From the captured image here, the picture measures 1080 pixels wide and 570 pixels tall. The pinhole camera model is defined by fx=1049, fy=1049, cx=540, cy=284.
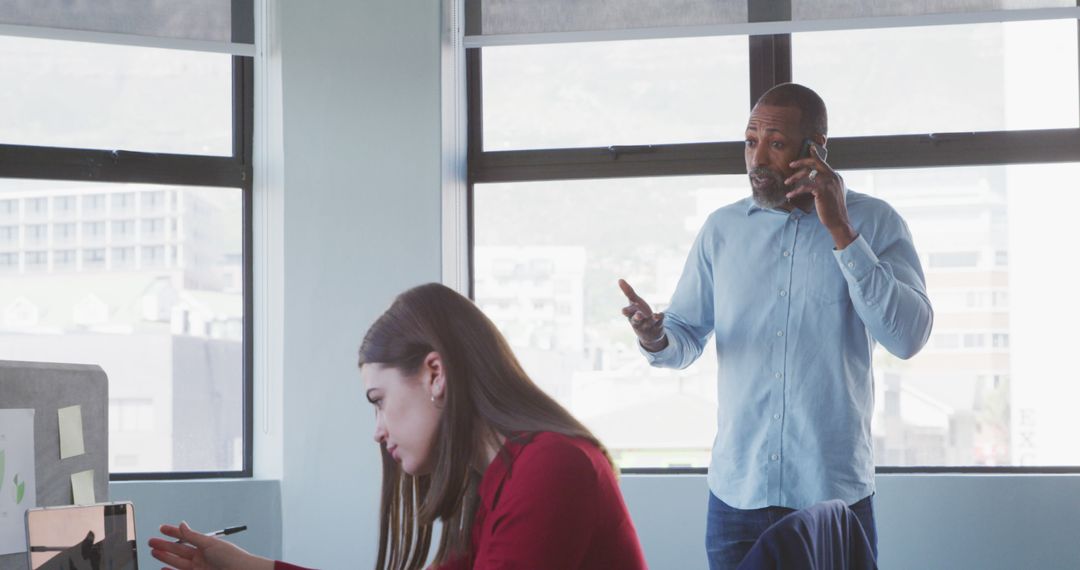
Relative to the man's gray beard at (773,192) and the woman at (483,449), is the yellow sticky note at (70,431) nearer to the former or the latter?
the woman at (483,449)

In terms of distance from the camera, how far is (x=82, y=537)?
62.1 inches

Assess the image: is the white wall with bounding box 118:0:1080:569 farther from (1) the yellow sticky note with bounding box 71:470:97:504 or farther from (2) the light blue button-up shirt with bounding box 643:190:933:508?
(1) the yellow sticky note with bounding box 71:470:97:504

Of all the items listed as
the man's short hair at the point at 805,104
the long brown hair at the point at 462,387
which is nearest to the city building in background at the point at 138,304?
the man's short hair at the point at 805,104

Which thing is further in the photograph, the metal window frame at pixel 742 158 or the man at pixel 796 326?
the metal window frame at pixel 742 158

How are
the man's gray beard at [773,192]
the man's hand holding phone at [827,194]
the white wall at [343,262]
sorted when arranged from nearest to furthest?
the man's hand holding phone at [827,194]
the man's gray beard at [773,192]
the white wall at [343,262]

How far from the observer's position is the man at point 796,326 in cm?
209

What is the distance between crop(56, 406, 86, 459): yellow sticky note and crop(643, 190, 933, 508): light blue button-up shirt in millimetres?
1152

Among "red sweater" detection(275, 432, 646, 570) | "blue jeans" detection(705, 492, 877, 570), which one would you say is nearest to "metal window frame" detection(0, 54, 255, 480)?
"blue jeans" detection(705, 492, 877, 570)

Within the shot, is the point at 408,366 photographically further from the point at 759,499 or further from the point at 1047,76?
the point at 1047,76

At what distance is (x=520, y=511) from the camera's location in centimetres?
133

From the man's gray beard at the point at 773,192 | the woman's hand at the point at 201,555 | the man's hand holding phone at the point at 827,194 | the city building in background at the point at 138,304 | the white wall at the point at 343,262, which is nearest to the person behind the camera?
the woman's hand at the point at 201,555

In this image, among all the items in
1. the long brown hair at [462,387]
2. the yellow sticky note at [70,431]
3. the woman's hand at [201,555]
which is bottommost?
the woman's hand at [201,555]

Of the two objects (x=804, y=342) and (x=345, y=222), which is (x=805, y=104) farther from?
(x=345, y=222)

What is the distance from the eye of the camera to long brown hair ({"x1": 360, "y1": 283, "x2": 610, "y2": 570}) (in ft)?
4.61
